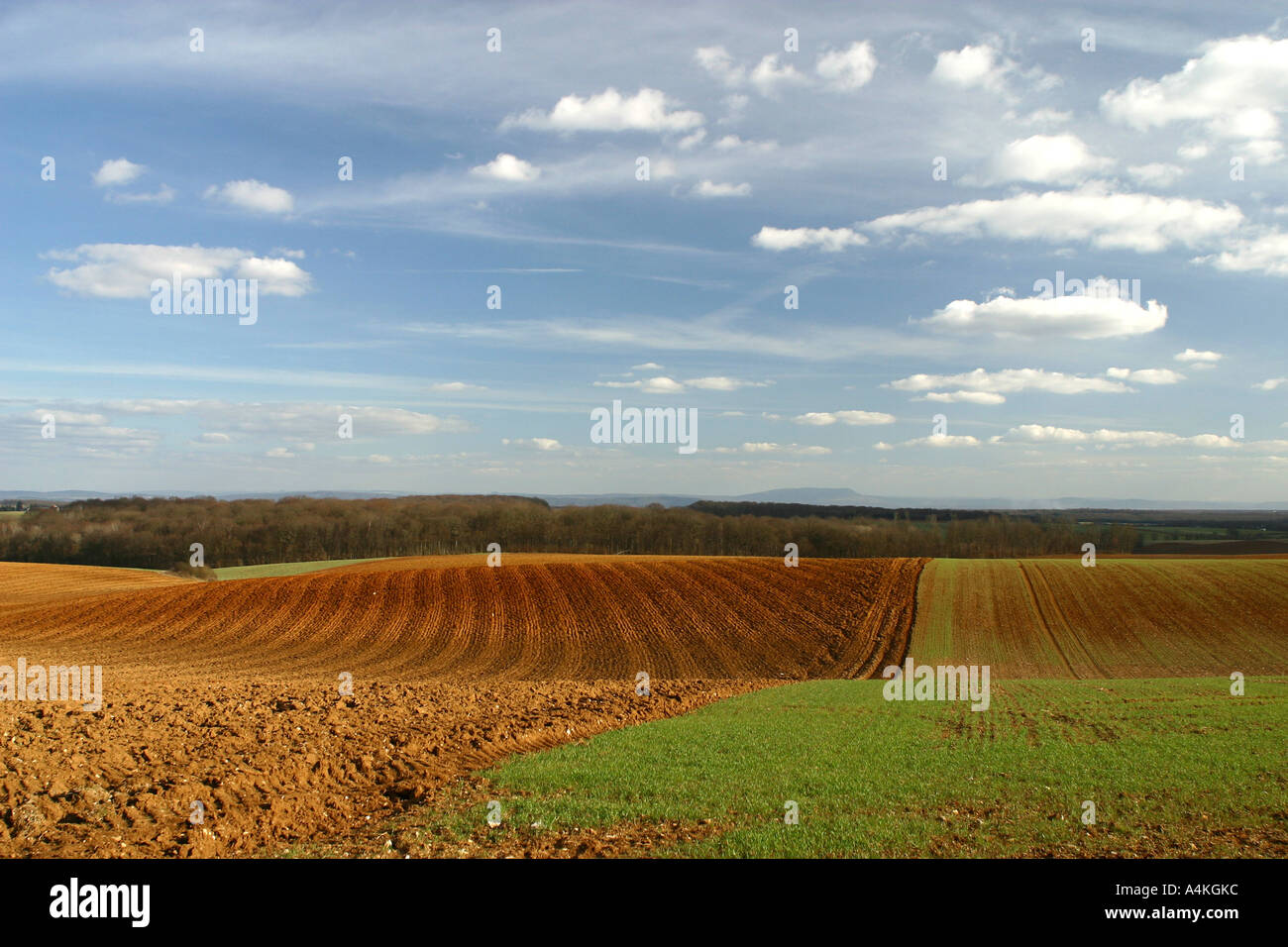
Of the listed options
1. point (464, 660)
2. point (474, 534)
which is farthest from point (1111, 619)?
point (474, 534)

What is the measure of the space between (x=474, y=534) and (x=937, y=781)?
88267 mm

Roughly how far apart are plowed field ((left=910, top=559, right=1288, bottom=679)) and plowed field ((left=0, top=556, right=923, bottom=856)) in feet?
8.18

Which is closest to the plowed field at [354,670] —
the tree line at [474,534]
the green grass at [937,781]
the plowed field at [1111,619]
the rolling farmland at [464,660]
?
the rolling farmland at [464,660]

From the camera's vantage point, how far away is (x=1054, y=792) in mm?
9930

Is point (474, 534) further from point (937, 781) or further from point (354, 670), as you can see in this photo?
point (937, 781)

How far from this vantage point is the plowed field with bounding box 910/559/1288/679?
97.8 feet

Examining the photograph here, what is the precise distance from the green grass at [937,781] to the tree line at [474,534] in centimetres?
6785

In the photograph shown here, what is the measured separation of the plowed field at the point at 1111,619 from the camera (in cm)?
2980

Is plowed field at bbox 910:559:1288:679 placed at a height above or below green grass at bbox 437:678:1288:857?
below

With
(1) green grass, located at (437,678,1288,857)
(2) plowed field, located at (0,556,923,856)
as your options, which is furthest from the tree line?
(1) green grass, located at (437,678,1288,857)

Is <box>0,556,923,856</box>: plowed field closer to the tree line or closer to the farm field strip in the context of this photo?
the farm field strip
